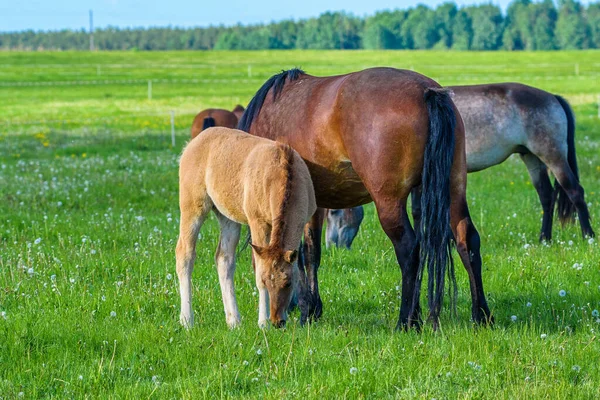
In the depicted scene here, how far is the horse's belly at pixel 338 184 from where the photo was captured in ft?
23.2

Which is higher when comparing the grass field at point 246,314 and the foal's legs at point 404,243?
the foal's legs at point 404,243

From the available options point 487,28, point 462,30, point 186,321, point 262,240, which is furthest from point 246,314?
point 462,30

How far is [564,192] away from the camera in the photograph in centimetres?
1170

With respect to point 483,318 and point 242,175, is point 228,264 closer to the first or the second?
point 242,175

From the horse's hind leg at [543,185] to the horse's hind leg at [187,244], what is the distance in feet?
19.1

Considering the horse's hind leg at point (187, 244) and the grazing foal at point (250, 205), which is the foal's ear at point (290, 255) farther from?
the horse's hind leg at point (187, 244)

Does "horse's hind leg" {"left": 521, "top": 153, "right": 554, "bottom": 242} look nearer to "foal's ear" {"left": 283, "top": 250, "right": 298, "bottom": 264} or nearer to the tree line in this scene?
"foal's ear" {"left": 283, "top": 250, "right": 298, "bottom": 264}

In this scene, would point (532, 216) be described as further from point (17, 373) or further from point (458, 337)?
point (17, 373)

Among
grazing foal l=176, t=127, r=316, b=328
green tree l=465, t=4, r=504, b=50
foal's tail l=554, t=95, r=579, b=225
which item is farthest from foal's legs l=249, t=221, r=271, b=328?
green tree l=465, t=4, r=504, b=50

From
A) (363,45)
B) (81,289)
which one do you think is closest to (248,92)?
(81,289)

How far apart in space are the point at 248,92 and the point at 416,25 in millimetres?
102658

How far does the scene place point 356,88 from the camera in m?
6.91

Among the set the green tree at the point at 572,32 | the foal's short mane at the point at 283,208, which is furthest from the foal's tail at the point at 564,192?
the green tree at the point at 572,32

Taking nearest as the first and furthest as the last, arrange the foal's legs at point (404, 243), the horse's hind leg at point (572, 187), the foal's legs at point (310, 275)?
the foal's legs at point (404, 243)
the foal's legs at point (310, 275)
the horse's hind leg at point (572, 187)
